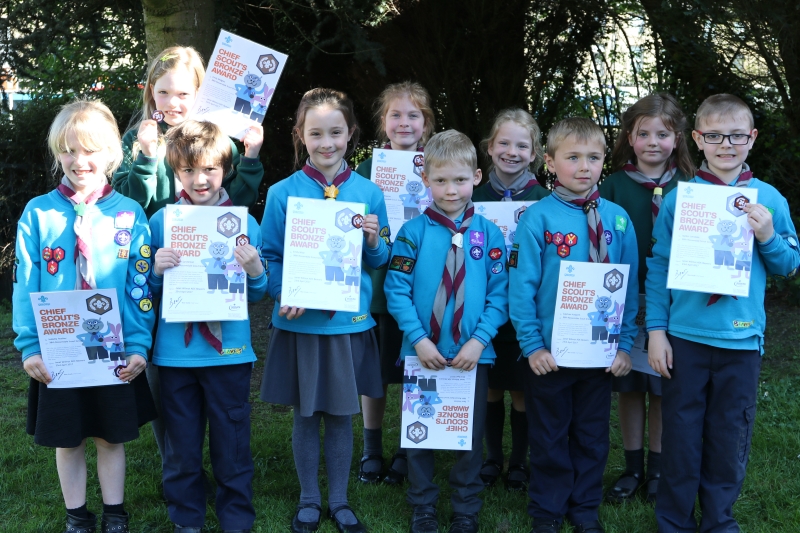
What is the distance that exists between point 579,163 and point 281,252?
137cm

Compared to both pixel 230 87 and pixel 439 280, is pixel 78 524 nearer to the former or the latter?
pixel 439 280

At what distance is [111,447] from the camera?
3.29 meters

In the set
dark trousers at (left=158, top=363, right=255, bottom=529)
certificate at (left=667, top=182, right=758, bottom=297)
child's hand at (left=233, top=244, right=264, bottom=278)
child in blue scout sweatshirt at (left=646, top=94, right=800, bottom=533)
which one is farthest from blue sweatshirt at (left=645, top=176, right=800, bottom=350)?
dark trousers at (left=158, top=363, right=255, bottom=529)

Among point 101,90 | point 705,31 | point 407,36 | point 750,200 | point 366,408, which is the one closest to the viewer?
point 750,200

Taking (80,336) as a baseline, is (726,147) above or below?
above

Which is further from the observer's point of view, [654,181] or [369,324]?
[654,181]

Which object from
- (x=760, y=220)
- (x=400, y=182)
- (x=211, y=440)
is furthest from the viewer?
(x=400, y=182)

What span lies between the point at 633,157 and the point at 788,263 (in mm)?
1026

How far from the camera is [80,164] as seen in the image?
10.3ft

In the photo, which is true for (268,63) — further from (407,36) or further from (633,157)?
(407,36)

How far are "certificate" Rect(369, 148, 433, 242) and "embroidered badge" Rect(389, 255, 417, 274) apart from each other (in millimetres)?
480

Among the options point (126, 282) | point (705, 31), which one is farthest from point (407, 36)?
point (126, 282)

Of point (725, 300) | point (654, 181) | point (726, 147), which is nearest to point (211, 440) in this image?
point (725, 300)

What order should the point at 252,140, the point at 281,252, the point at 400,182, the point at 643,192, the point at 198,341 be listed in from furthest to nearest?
the point at 400,182
the point at 643,192
the point at 252,140
the point at 281,252
the point at 198,341
